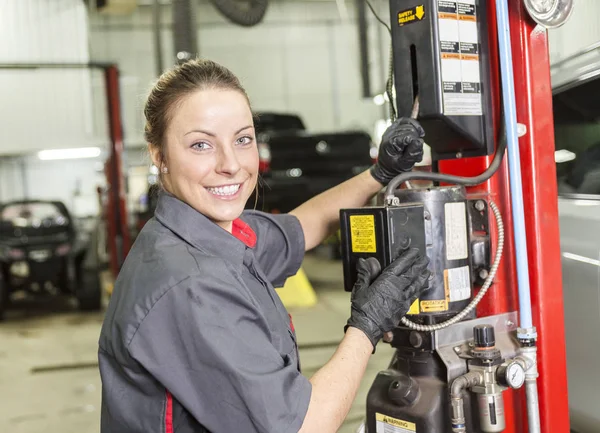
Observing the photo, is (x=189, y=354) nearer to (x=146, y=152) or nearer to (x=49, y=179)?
(x=146, y=152)

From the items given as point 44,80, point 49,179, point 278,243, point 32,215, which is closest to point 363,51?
point 32,215

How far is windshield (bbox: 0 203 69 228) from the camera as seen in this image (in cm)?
728

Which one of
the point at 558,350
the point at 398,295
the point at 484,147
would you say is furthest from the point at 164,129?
the point at 558,350

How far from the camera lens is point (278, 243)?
6.55ft

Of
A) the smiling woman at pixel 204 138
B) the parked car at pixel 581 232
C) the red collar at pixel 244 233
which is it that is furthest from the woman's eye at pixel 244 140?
the parked car at pixel 581 232

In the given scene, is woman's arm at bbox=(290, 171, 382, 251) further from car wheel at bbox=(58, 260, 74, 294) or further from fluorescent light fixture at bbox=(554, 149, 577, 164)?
car wheel at bbox=(58, 260, 74, 294)

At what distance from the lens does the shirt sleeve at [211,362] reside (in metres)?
1.29

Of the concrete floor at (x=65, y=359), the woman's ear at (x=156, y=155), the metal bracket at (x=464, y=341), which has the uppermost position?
the woman's ear at (x=156, y=155)

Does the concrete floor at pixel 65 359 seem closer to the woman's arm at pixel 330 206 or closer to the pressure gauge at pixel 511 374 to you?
the woman's arm at pixel 330 206

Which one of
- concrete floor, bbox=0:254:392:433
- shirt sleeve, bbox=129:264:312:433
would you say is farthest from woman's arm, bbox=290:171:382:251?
concrete floor, bbox=0:254:392:433

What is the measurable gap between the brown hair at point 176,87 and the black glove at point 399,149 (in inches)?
16.1

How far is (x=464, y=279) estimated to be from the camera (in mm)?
1687

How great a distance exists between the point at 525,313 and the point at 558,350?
21cm

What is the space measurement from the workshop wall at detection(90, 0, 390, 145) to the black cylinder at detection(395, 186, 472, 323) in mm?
11077
